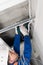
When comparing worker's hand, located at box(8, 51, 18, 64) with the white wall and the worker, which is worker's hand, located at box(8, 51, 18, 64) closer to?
the worker

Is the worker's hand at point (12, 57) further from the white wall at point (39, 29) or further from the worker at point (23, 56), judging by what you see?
the white wall at point (39, 29)

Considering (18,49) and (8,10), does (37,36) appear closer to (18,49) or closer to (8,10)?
(18,49)

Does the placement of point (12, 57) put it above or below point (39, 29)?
below

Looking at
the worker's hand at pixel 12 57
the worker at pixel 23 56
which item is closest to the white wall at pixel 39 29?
the worker at pixel 23 56

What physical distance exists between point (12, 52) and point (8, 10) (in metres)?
0.27

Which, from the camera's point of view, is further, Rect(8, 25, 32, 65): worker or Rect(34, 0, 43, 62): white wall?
Rect(8, 25, 32, 65): worker

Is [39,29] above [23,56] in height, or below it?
above

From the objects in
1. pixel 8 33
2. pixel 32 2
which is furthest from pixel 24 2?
pixel 8 33

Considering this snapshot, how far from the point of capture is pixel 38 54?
124 cm

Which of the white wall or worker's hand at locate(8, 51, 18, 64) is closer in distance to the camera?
the white wall

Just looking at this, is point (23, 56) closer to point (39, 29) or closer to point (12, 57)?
point (12, 57)

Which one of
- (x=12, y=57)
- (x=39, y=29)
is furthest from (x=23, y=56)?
(x=39, y=29)

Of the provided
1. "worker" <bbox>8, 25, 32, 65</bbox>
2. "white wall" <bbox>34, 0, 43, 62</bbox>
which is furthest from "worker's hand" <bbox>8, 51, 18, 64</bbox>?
"white wall" <bbox>34, 0, 43, 62</bbox>

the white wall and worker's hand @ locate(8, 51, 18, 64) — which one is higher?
the white wall
